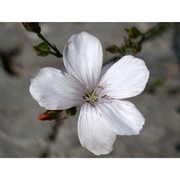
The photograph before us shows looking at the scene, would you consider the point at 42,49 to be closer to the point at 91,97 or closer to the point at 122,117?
the point at 91,97

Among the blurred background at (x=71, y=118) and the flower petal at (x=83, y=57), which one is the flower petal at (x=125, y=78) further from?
the blurred background at (x=71, y=118)

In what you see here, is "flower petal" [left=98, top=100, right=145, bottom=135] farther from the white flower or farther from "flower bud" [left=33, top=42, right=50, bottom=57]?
"flower bud" [left=33, top=42, right=50, bottom=57]

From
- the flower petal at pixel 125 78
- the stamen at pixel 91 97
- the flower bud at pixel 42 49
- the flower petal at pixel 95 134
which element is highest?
the flower bud at pixel 42 49

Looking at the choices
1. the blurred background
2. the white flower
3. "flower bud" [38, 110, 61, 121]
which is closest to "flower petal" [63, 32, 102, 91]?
the white flower

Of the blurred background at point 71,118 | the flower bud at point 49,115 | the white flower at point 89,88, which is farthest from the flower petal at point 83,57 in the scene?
the blurred background at point 71,118

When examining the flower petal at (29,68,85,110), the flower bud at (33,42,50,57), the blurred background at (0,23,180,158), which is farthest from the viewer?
the blurred background at (0,23,180,158)

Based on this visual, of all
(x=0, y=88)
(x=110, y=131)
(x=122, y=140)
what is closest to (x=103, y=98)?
(x=110, y=131)

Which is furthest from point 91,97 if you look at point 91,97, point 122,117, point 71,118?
point 71,118
